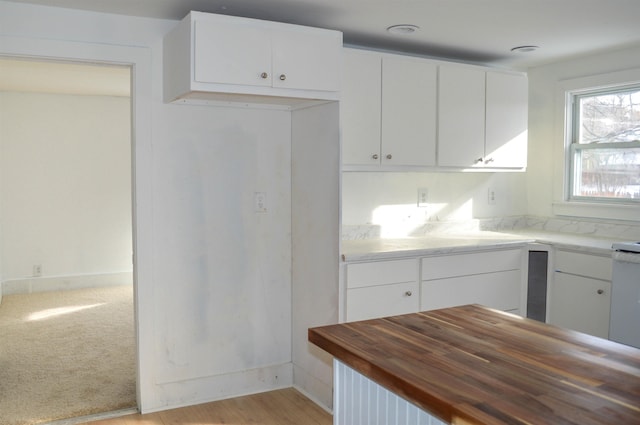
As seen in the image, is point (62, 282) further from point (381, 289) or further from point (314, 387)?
point (381, 289)

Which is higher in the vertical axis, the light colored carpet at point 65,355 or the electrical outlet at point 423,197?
the electrical outlet at point 423,197

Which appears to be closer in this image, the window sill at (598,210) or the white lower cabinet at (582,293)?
the white lower cabinet at (582,293)

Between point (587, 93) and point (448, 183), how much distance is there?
117cm

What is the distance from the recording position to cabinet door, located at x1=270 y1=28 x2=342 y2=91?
285cm


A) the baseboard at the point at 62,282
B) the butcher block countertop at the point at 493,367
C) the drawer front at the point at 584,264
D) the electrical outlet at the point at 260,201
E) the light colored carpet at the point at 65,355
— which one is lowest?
the light colored carpet at the point at 65,355

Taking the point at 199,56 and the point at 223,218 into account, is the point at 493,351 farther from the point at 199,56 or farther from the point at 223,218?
the point at 223,218

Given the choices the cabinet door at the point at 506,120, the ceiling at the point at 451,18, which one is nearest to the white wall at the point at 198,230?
the ceiling at the point at 451,18

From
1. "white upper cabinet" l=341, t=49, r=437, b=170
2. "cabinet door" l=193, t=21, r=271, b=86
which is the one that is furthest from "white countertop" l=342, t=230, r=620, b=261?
"cabinet door" l=193, t=21, r=271, b=86

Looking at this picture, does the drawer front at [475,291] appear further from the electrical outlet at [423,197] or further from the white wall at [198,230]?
the white wall at [198,230]

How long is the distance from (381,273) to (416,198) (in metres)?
1.05

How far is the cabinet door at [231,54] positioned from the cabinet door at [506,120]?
1.81m

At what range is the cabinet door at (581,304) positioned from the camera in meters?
3.50

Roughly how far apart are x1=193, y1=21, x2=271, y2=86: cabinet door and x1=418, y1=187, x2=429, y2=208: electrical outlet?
168cm

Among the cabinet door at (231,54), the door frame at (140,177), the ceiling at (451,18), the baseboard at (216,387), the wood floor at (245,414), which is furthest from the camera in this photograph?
the baseboard at (216,387)
